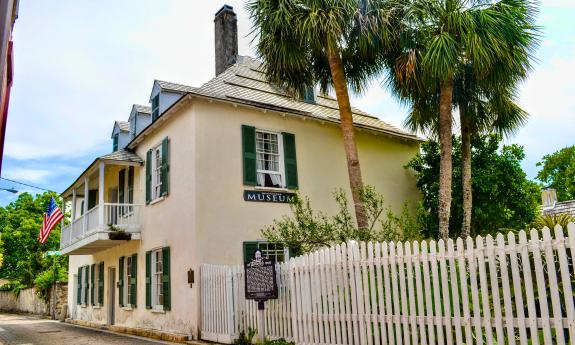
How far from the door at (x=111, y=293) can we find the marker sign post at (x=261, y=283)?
9978mm

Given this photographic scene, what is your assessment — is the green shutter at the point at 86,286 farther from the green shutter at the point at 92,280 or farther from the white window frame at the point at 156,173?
the white window frame at the point at 156,173

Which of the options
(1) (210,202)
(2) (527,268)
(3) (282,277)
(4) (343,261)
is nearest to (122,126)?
(1) (210,202)

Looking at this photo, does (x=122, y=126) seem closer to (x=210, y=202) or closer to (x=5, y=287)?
(x=210, y=202)

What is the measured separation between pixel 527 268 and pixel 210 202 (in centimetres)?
818

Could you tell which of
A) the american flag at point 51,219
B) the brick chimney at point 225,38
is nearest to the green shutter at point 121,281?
the american flag at point 51,219

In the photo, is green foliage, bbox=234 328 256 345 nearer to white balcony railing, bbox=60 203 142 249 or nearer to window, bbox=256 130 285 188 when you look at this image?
window, bbox=256 130 285 188

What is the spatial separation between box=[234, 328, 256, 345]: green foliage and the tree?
122 ft

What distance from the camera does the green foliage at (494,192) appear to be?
48.0 feet

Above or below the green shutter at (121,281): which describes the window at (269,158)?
above

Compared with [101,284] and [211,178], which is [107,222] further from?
[101,284]

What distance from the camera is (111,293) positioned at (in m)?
18.2

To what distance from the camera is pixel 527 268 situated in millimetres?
5898

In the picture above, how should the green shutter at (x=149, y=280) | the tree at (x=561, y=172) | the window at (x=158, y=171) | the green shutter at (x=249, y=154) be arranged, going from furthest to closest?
the tree at (x=561, y=172)
the green shutter at (x=149, y=280)
the window at (x=158, y=171)
the green shutter at (x=249, y=154)

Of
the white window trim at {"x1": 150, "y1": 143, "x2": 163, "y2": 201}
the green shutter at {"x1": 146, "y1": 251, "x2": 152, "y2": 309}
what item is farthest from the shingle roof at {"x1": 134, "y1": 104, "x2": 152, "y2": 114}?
the green shutter at {"x1": 146, "y1": 251, "x2": 152, "y2": 309}
